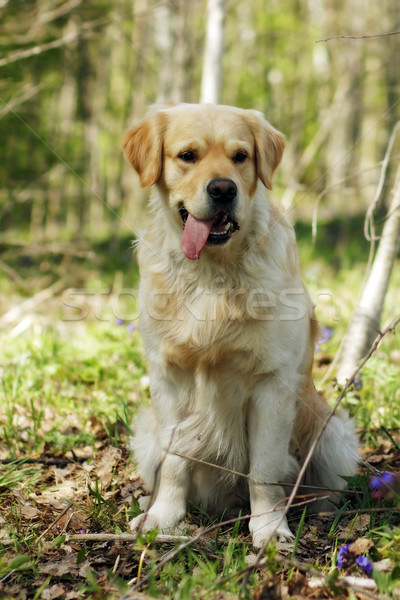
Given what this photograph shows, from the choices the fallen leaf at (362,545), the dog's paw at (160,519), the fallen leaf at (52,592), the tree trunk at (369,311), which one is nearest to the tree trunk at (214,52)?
the tree trunk at (369,311)

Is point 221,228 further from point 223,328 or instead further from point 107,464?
point 107,464

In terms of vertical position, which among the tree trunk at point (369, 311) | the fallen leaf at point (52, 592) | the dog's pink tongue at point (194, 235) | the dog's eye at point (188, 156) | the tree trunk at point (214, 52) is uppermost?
the tree trunk at point (214, 52)

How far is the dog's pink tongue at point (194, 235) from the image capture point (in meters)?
2.39

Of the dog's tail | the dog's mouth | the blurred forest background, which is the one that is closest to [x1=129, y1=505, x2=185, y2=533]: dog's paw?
the dog's tail

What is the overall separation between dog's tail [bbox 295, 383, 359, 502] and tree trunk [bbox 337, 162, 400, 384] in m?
0.71

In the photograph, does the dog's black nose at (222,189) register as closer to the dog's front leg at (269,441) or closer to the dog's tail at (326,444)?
the dog's front leg at (269,441)

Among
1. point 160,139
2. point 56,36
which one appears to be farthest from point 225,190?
point 56,36

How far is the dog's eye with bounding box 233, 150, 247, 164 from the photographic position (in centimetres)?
251

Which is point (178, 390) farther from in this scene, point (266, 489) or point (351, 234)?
point (351, 234)

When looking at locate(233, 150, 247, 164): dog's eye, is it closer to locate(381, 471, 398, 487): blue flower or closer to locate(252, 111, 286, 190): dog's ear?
locate(252, 111, 286, 190): dog's ear

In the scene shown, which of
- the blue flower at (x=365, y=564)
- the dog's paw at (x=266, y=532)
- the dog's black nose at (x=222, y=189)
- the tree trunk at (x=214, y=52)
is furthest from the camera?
the tree trunk at (x=214, y=52)

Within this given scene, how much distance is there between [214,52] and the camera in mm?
6016

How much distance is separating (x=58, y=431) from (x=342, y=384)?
1618 mm

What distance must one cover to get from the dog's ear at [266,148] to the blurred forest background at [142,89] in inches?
30.7
